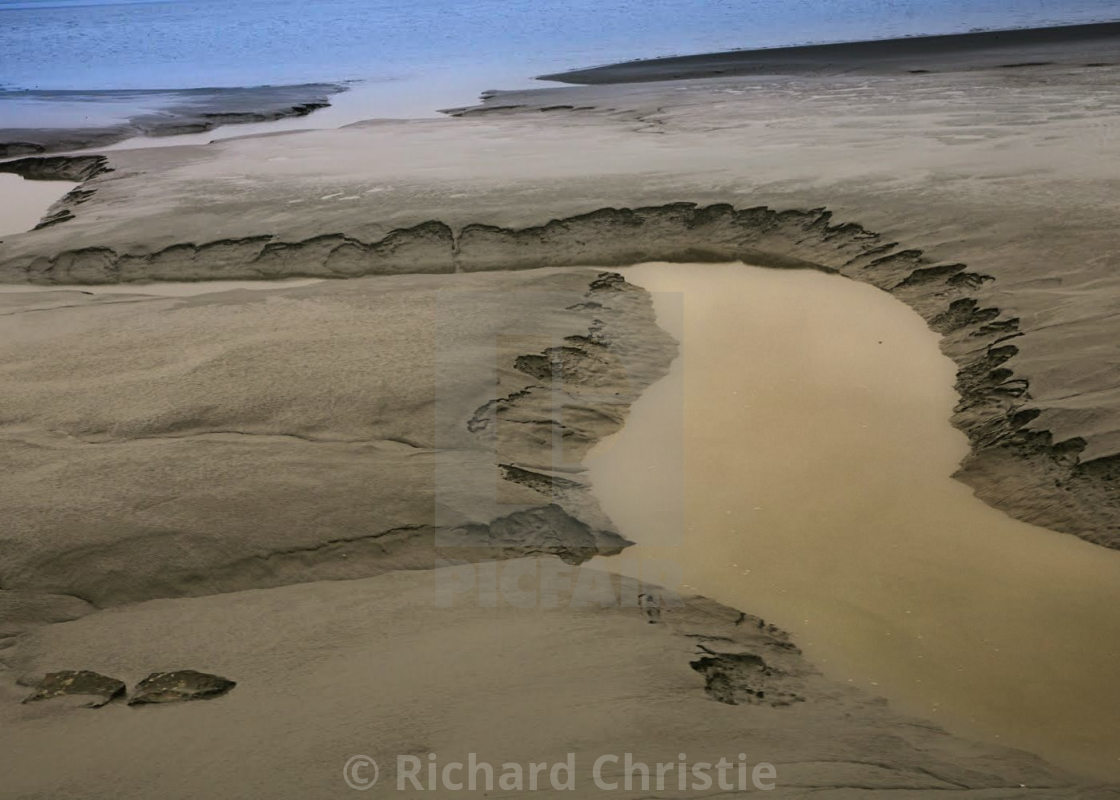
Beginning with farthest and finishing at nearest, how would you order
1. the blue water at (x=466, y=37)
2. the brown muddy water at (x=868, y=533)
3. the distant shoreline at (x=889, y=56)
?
the blue water at (x=466, y=37) → the distant shoreline at (x=889, y=56) → the brown muddy water at (x=868, y=533)

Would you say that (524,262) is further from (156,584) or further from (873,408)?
(156,584)

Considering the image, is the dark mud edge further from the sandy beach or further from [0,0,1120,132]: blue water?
[0,0,1120,132]: blue water

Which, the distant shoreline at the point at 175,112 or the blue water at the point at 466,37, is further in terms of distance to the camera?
the blue water at the point at 466,37

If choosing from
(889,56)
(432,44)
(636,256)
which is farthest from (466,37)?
(636,256)

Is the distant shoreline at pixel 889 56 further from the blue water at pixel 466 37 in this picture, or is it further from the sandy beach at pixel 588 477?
the sandy beach at pixel 588 477

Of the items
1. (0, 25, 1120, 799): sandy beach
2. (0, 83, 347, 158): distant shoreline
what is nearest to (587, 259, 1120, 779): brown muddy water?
(0, 25, 1120, 799): sandy beach

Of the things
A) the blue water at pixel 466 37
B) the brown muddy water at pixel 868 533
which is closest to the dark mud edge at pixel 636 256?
the brown muddy water at pixel 868 533

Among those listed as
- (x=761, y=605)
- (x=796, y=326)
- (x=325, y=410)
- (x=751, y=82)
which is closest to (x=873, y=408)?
(x=796, y=326)
